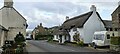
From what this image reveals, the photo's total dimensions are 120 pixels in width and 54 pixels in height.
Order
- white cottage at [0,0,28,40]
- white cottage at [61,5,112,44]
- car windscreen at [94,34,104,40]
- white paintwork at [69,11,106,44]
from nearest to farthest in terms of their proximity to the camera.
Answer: car windscreen at [94,34,104,40] → white cottage at [0,0,28,40] → white cottage at [61,5,112,44] → white paintwork at [69,11,106,44]

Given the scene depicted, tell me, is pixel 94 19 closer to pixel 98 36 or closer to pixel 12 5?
pixel 98 36

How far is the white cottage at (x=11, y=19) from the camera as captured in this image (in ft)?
141

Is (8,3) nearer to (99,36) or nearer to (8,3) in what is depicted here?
(8,3)

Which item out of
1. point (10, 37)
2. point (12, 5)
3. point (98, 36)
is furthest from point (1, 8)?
point (98, 36)

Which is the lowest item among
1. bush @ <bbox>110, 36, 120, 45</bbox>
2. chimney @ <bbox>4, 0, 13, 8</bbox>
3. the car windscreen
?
bush @ <bbox>110, 36, 120, 45</bbox>

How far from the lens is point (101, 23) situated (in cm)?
4722

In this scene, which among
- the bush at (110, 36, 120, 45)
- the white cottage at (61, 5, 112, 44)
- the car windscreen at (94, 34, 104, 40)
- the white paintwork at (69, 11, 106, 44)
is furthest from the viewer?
the white paintwork at (69, 11, 106, 44)

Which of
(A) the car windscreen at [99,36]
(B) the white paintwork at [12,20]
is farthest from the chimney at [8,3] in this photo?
(A) the car windscreen at [99,36]

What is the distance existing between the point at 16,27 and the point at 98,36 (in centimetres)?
1535

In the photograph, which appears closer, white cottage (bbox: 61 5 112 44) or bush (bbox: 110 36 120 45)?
bush (bbox: 110 36 120 45)

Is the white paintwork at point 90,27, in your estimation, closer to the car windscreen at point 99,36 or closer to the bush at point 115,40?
the car windscreen at point 99,36

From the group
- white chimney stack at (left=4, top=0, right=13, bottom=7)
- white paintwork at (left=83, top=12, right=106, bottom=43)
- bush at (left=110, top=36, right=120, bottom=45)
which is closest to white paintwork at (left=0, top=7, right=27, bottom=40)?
white chimney stack at (left=4, top=0, right=13, bottom=7)

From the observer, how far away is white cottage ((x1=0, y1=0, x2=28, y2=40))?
43.0 meters

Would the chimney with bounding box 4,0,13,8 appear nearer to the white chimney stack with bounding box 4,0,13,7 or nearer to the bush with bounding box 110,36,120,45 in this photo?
the white chimney stack with bounding box 4,0,13,7
